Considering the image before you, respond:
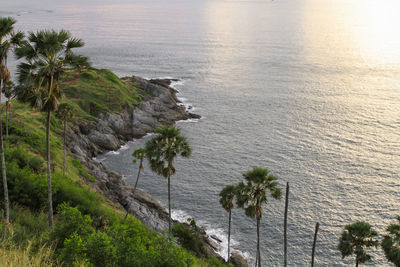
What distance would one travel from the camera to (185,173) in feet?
260

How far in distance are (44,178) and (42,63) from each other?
1634cm

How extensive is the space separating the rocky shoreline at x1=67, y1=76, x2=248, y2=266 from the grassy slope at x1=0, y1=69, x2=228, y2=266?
139 inches

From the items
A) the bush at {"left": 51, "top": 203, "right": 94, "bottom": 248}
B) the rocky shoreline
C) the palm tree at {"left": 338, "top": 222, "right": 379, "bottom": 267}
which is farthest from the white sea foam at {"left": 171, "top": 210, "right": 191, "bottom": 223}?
the bush at {"left": 51, "top": 203, "right": 94, "bottom": 248}

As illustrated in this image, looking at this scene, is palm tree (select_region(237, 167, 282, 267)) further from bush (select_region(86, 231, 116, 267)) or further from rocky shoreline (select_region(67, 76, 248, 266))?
bush (select_region(86, 231, 116, 267))

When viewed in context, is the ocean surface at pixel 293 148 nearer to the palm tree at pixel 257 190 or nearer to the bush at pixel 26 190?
the palm tree at pixel 257 190

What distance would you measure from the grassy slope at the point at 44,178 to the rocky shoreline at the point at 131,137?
353 cm

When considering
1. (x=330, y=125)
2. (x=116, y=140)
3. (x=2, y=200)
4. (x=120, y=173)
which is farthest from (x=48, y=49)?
(x=330, y=125)

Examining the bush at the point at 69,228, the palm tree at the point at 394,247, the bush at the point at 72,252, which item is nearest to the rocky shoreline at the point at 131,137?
the palm tree at the point at 394,247

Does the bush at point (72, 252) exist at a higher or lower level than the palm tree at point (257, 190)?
higher

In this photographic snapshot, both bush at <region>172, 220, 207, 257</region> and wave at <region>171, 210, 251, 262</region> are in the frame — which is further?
wave at <region>171, 210, 251, 262</region>

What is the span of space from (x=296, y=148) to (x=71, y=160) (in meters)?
51.8

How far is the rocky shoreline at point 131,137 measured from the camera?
60.0m

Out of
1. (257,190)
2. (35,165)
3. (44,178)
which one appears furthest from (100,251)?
(35,165)

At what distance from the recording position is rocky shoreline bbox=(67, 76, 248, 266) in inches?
2362
